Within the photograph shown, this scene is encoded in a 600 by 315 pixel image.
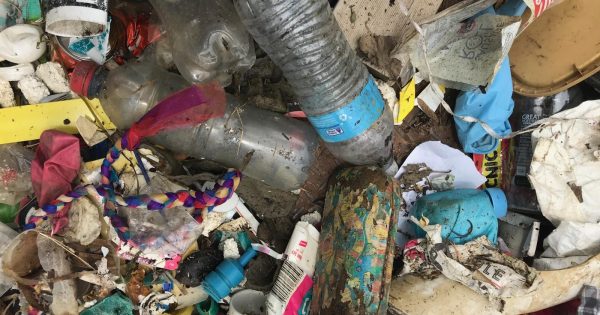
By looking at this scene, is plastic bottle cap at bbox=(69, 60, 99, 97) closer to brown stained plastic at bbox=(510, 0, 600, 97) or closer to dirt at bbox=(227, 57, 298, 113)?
dirt at bbox=(227, 57, 298, 113)

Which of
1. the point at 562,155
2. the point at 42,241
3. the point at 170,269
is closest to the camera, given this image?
the point at 42,241

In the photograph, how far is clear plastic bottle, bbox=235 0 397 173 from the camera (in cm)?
129

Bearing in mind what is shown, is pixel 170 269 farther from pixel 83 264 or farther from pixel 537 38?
pixel 537 38

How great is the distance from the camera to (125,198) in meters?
1.49

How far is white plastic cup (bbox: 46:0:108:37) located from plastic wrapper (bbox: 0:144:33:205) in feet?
1.35

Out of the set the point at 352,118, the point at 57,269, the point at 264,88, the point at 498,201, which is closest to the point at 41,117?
the point at 57,269

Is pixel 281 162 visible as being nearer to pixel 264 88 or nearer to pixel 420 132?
pixel 264 88

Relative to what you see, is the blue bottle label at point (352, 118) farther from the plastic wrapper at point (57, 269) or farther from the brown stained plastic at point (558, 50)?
the plastic wrapper at point (57, 269)

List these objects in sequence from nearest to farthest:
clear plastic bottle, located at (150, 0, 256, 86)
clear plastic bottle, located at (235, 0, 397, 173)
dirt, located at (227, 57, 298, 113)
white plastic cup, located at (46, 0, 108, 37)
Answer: clear plastic bottle, located at (235, 0, 397, 173) → white plastic cup, located at (46, 0, 108, 37) → clear plastic bottle, located at (150, 0, 256, 86) → dirt, located at (227, 57, 298, 113)

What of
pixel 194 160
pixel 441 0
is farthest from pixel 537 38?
pixel 194 160

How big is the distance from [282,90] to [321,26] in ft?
1.25

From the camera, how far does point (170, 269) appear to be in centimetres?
161

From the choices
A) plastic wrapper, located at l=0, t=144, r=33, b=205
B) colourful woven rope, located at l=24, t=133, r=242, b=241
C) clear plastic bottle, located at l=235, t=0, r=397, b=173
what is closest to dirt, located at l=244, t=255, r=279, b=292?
colourful woven rope, located at l=24, t=133, r=242, b=241

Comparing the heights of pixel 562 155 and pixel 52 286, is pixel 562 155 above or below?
above
